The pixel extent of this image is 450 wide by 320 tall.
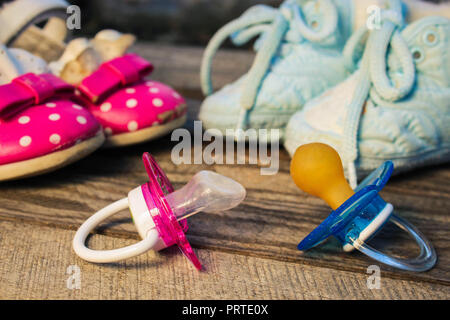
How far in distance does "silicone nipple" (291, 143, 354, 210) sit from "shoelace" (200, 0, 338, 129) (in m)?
0.31

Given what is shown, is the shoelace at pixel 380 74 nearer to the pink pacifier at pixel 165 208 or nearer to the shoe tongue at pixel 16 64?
the pink pacifier at pixel 165 208

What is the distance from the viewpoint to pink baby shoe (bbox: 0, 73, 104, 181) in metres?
0.68

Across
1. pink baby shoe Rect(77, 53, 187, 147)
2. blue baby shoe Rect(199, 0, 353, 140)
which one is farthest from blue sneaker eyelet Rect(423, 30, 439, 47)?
pink baby shoe Rect(77, 53, 187, 147)

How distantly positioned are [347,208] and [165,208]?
0.20 m

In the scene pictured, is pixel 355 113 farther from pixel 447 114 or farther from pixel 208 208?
pixel 208 208

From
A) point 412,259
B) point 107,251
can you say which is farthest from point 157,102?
point 412,259

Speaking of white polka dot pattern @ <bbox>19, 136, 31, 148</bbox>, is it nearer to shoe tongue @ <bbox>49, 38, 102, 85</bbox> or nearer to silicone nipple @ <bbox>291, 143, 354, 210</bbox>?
shoe tongue @ <bbox>49, 38, 102, 85</bbox>

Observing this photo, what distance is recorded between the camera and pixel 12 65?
0.76 metres

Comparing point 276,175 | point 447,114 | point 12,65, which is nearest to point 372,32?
point 447,114

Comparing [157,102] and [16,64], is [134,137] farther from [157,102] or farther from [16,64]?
[16,64]

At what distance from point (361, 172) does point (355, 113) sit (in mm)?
96

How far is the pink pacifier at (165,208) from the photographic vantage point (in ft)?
1.76

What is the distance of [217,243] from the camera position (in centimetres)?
61

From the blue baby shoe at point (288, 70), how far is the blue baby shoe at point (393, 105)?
8 cm
